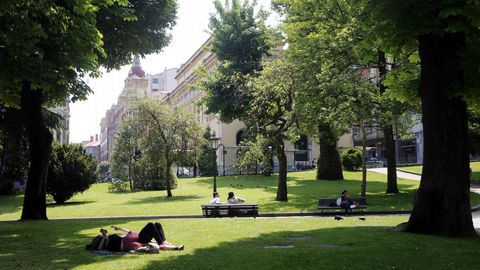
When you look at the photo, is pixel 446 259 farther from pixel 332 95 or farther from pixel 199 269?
pixel 332 95

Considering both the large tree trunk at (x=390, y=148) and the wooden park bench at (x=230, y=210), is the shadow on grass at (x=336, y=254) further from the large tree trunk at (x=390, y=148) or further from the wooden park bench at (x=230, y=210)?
the large tree trunk at (x=390, y=148)

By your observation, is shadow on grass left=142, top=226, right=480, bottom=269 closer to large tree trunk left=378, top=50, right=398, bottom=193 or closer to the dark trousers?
the dark trousers

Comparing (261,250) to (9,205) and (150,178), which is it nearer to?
(9,205)

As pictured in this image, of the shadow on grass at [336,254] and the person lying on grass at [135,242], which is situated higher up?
the person lying on grass at [135,242]

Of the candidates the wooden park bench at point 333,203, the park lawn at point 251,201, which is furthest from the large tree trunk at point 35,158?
the wooden park bench at point 333,203

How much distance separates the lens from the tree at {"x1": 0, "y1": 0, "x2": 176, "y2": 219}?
42.0 feet

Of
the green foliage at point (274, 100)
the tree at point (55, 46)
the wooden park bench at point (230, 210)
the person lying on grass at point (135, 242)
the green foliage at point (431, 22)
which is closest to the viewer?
the person lying on grass at point (135, 242)

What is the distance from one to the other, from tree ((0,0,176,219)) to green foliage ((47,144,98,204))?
1252cm

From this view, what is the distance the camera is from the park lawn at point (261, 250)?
902 centimetres

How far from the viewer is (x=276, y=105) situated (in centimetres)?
2792

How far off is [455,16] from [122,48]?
13494mm

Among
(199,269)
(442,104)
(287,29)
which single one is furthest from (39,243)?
(287,29)

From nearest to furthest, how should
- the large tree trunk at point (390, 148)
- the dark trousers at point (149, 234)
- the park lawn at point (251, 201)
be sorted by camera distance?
the dark trousers at point (149, 234), the park lawn at point (251, 201), the large tree trunk at point (390, 148)

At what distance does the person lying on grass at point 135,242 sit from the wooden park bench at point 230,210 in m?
10.2
